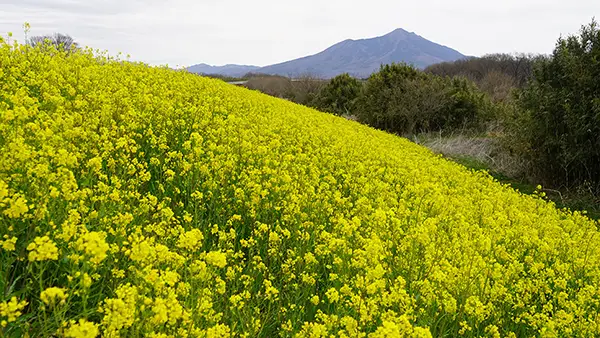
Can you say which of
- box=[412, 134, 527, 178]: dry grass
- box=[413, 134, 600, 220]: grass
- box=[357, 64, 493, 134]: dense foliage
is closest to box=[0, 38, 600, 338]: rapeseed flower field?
box=[413, 134, 600, 220]: grass

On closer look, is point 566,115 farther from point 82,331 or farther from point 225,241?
point 82,331

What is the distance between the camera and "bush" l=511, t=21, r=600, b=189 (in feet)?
38.5

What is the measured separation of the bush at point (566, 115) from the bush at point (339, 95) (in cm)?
1799

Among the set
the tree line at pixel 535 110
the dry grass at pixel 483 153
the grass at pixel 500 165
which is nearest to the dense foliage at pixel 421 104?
the tree line at pixel 535 110

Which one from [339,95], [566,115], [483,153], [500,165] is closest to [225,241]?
[566,115]

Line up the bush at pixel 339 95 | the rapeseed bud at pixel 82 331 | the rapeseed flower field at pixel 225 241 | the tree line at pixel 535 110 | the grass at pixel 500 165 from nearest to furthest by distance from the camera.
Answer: the rapeseed bud at pixel 82 331 < the rapeseed flower field at pixel 225 241 < the grass at pixel 500 165 < the tree line at pixel 535 110 < the bush at pixel 339 95

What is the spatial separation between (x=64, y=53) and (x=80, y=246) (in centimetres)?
815

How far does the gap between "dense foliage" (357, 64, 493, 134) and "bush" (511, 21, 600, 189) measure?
889 centimetres

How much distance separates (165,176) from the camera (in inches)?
199

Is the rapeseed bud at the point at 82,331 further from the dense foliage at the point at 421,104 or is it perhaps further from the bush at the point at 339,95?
the bush at the point at 339,95

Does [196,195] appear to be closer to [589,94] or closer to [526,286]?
[526,286]

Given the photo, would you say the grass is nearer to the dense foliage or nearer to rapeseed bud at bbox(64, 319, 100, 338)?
the dense foliage

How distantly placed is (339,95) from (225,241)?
96.6 ft

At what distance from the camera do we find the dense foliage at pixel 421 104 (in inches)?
886
